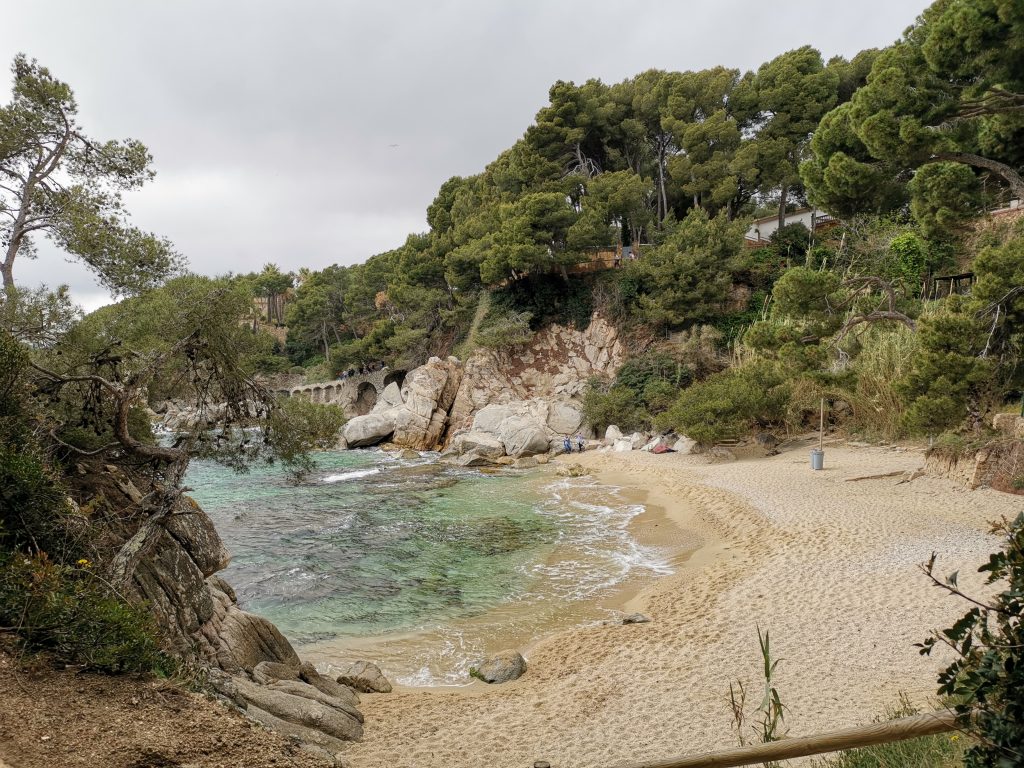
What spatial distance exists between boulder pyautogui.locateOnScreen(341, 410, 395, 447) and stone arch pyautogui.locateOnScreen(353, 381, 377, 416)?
9095 millimetres

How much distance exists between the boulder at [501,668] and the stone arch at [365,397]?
38.3 meters

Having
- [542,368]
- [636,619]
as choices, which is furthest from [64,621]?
[542,368]

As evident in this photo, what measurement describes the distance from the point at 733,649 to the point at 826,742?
5.37m

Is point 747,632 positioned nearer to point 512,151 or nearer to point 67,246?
point 67,246

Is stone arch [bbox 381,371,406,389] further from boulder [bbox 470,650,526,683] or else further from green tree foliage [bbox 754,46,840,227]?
boulder [bbox 470,650,526,683]

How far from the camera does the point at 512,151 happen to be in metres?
40.8

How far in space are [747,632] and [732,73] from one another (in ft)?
127

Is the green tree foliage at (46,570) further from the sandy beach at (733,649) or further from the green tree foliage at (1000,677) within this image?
the green tree foliage at (1000,677)

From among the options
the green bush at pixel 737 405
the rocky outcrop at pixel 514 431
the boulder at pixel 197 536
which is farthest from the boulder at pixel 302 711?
the rocky outcrop at pixel 514 431

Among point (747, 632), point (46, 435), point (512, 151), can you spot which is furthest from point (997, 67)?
point (512, 151)

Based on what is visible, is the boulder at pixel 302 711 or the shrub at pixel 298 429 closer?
the boulder at pixel 302 711

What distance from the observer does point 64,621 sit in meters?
4.12

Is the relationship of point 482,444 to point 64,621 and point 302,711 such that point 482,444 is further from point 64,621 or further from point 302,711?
point 64,621

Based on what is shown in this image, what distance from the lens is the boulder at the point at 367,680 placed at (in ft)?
25.3
